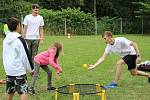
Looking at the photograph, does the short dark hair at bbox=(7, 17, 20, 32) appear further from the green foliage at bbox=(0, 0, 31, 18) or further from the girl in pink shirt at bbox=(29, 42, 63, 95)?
the green foliage at bbox=(0, 0, 31, 18)

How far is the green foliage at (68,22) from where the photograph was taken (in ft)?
134

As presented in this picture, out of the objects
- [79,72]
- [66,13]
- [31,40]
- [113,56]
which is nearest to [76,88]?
[31,40]

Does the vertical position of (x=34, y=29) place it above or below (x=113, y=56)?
above

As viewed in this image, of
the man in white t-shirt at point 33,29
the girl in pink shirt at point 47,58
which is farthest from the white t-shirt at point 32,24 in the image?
the girl in pink shirt at point 47,58

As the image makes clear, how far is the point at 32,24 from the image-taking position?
35.7ft

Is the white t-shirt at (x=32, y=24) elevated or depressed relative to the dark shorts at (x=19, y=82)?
elevated

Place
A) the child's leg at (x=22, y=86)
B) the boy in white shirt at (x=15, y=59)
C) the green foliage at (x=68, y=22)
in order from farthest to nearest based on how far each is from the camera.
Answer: the green foliage at (x=68, y=22), the child's leg at (x=22, y=86), the boy in white shirt at (x=15, y=59)

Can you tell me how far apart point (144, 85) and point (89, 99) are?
227 centimetres

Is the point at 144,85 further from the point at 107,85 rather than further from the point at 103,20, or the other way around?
the point at 103,20

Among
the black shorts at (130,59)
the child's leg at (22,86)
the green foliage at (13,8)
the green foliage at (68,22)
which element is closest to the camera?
the child's leg at (22,86)

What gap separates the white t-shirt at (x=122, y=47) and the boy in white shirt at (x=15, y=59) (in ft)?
11.1

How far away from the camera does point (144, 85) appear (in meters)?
9.99

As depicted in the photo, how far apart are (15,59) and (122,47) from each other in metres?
3.71

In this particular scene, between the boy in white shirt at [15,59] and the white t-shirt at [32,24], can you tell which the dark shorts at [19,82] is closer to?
the boy in white shirt at [15,59]
